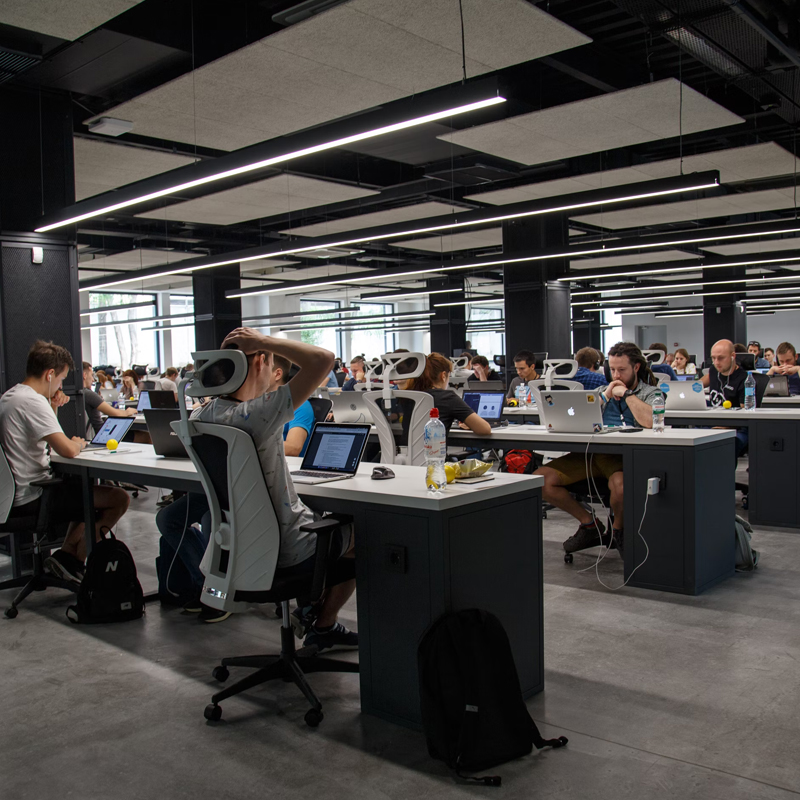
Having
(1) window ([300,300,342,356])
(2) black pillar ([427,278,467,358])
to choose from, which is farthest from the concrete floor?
(1) window ([300,300,342,356])

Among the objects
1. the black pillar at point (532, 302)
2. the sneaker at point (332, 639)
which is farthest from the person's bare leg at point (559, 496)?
the black pillar at point (532, 302)

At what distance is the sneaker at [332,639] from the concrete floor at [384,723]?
0.24 m

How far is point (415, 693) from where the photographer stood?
2607mm

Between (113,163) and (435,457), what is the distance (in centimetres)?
629

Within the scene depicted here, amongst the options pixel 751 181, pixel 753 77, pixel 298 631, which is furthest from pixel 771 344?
pixel 298 631

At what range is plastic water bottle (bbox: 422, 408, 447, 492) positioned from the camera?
2740 mm

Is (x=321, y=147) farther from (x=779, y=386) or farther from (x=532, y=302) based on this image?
(x=532, y=302)

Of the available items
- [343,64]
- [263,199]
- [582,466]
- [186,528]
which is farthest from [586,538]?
[263,199]

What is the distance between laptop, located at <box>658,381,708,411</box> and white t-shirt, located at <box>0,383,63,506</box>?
4678 millimetres

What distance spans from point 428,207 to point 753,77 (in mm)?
4877

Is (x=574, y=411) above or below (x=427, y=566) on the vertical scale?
above

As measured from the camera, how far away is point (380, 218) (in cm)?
1118

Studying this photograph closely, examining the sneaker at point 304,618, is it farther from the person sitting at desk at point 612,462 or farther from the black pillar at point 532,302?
the black pillar at point 532,302

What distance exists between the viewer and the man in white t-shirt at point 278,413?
263cm
